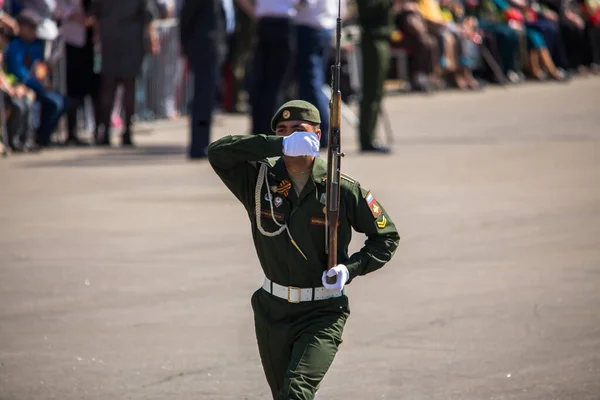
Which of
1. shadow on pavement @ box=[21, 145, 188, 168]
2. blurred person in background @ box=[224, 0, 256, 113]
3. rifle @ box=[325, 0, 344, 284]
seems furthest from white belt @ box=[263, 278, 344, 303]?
blurred person in background @ box=[224, 0, 256, 113]

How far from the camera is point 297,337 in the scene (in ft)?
17.8

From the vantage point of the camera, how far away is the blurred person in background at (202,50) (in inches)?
607

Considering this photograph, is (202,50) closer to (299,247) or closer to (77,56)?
(77,56)

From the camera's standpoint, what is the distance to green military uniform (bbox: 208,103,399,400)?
5.40 meters

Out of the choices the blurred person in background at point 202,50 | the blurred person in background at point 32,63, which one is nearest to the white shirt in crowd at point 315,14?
the blurred person in background at point 202,50

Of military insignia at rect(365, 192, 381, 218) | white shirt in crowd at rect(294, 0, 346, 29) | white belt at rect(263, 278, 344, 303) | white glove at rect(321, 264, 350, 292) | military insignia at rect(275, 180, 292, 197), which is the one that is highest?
military insignia at rect(275, 180, 292, 197)

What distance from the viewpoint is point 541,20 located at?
96.6 feet

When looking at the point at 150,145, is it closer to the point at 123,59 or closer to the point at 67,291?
the point at 123,59

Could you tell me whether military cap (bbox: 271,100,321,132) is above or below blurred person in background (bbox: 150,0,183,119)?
above

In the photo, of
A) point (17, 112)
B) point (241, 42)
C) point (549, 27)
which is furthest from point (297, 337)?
point (549, 27)

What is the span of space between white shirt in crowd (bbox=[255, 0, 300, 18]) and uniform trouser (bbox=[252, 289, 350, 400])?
32.9ft

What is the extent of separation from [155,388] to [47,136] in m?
Result: 10.3

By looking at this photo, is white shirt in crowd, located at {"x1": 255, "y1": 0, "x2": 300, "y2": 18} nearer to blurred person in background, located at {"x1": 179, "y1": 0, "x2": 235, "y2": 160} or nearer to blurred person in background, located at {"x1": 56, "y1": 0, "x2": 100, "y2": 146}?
blurred person in background, located at {"x1": 179, "y1": 0, "x2": 235, "y2": 160}

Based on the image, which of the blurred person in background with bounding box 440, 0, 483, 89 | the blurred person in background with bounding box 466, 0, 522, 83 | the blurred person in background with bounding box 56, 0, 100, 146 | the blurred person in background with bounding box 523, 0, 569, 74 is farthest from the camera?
the blurred person in background with bounding box 523, 0, 569, 74
